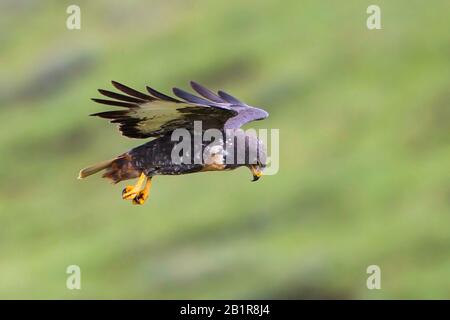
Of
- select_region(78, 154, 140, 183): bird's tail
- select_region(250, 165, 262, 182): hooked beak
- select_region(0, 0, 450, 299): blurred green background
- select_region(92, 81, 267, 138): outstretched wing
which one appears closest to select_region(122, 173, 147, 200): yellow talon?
select_region(78, 154, 140, 183): bird's tail

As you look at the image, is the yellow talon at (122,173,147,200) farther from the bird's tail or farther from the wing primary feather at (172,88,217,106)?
the wing primary feather at (172,88,217,106)

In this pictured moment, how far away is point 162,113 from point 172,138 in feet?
1.63

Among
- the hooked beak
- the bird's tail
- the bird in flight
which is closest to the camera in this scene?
the bird in flight

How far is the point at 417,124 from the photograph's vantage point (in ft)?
168

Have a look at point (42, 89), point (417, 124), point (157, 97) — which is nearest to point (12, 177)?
point (42, 89)

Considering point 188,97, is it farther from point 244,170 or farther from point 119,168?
point 244,170

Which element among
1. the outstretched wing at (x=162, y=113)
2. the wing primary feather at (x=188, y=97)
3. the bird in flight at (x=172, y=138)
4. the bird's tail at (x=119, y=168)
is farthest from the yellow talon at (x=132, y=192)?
the wing primary feather at (x=188, y=97)

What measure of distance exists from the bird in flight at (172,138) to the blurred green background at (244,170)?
865 inches

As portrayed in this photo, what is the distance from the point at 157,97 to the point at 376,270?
84.4 feet

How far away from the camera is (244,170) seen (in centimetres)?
4762

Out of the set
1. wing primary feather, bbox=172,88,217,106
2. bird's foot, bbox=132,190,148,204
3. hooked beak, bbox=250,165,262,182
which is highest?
wing primary feather, bbox=172,88,217,106

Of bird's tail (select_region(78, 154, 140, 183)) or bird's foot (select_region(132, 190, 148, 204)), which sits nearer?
bird's tail (select_region(78, 154, 140, 183))

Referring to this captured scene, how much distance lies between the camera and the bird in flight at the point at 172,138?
19266 mm

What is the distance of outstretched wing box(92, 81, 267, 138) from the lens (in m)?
19.1
